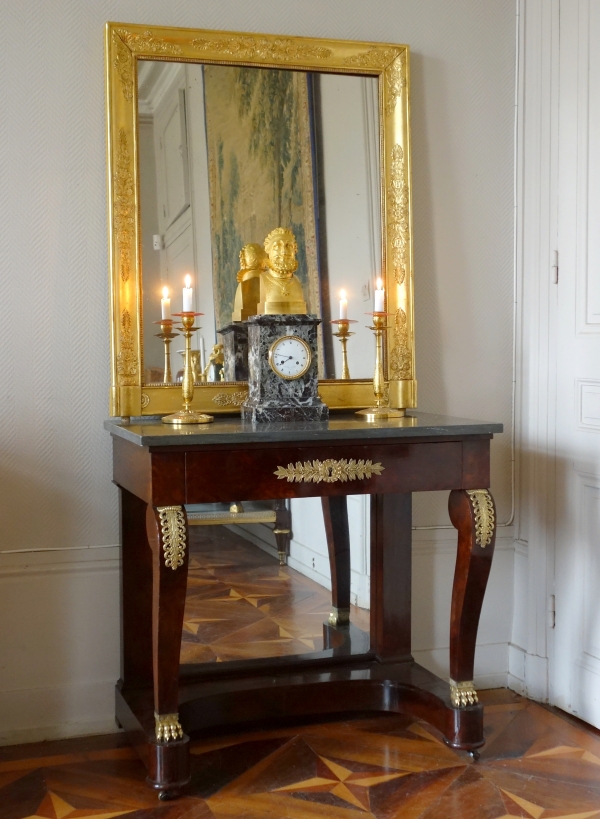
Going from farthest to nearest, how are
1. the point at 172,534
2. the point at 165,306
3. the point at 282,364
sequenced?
the point at 165,306 < the point at 282,364 < the point at 172,534

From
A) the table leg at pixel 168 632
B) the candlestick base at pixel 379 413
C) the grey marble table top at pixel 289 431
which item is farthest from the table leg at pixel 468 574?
the table leg at pixel 168 632

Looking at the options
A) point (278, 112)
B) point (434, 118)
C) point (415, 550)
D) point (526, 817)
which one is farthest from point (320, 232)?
point (526, 817)

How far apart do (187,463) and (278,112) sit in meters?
1.27

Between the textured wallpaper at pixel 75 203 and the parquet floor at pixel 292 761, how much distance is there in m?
0.47

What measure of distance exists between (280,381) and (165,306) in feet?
1.45

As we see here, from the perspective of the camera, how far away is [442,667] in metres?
3.21

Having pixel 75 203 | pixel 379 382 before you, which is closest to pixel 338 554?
pixel 379 382

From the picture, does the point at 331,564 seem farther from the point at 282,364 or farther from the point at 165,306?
the point at 165,306

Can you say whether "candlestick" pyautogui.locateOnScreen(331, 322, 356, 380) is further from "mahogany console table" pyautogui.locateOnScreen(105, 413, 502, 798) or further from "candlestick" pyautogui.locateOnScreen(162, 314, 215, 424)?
"candlestick" pyautogui.locateOnScreen(162, 314, 215, 424)

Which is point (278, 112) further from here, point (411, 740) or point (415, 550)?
point (411, 740)

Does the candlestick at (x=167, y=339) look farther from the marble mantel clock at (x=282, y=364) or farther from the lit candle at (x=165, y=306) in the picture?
the marble mantel clock at (x=282, y=364)

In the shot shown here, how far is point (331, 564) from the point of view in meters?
2.98

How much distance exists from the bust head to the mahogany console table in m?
0.48

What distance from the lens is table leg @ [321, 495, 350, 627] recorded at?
298cm
